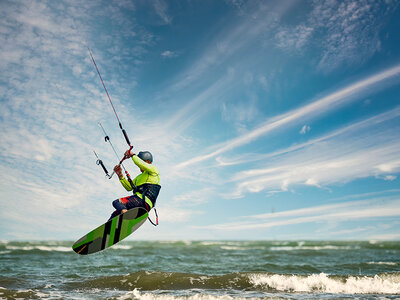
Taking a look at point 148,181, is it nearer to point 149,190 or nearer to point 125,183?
point 149,190

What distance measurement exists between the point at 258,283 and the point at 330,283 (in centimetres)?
248

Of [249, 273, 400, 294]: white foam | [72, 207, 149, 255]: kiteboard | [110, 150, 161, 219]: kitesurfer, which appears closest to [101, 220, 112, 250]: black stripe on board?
[72, 207, 149, 255]: kiteboard

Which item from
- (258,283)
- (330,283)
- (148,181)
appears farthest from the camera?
(258,283)

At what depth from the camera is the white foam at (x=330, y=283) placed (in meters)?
9.48

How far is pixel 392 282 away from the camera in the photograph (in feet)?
33.4

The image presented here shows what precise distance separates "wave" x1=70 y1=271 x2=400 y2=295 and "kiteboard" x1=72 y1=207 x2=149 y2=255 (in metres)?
2.03

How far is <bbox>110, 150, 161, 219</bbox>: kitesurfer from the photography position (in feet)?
26.8

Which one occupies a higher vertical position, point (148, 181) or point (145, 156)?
point (145, 156)

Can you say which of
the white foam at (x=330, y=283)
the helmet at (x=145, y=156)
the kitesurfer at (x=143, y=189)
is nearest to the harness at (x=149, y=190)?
the kitesurfer at (x=143, y=189)

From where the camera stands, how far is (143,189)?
826 centimetres

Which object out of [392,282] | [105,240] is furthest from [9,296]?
[392,282]

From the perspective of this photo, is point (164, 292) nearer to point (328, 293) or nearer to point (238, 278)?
point (238, 278)

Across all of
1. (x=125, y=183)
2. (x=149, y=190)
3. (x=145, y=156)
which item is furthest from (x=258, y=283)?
(x=145, y=156)

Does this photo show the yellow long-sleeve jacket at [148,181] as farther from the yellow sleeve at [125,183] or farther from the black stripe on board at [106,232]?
the black stripe on board at [106,232]
